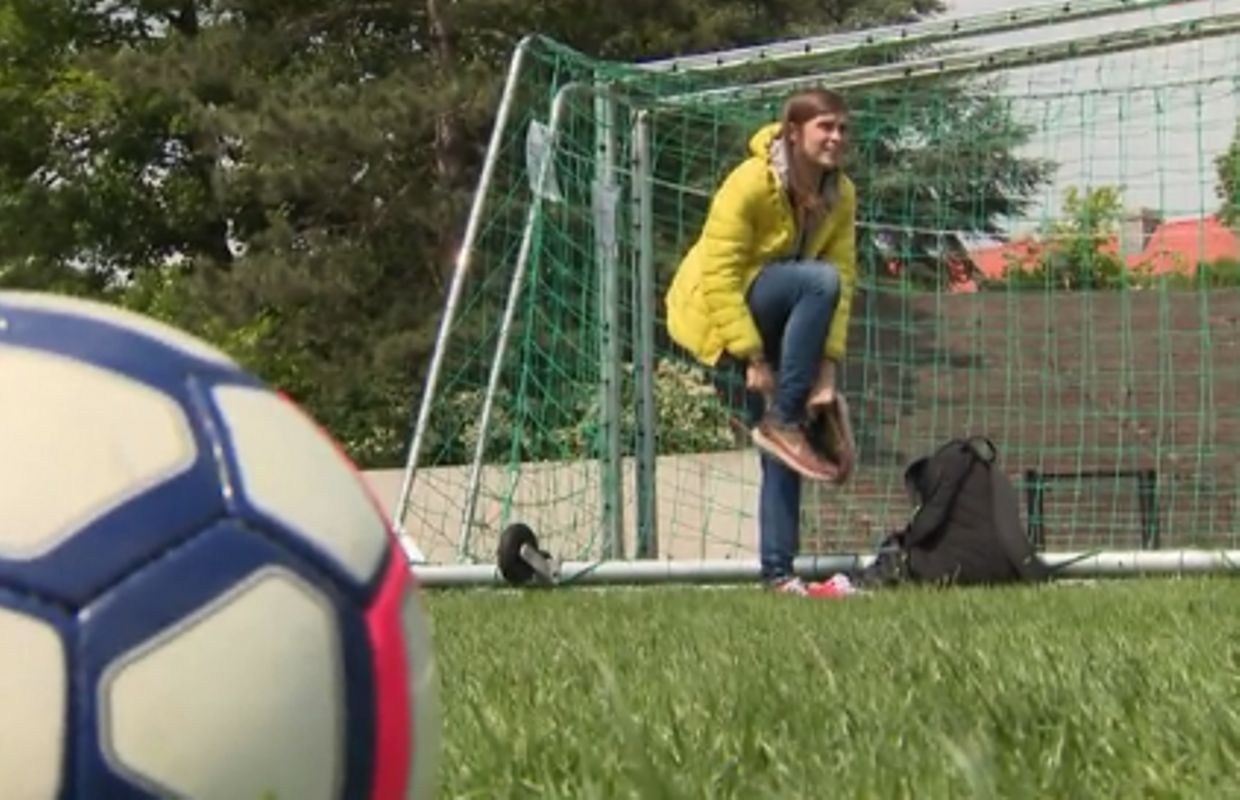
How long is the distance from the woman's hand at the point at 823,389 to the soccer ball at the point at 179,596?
16.6 ft

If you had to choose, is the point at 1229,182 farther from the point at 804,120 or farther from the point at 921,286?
the point at 804,120

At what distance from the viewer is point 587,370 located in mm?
9734

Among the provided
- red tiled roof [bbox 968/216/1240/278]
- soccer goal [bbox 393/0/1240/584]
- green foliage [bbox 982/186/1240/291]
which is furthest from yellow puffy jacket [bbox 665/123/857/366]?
green foliage [bbox 982/186/1240/291]

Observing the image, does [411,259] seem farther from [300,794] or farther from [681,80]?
[300,794]

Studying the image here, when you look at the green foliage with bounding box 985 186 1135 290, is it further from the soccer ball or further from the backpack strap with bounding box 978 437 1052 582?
the soccer ball

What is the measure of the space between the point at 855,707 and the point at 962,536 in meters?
4.31

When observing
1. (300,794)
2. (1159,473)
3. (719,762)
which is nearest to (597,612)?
(719,762)

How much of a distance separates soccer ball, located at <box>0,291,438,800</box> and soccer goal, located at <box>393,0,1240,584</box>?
7.10 metres

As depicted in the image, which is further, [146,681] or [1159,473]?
[1159,473]

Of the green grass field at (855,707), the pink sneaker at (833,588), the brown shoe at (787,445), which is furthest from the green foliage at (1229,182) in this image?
the green grass field at (855,707)

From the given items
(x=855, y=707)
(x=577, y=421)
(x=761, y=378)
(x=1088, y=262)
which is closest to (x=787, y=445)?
(x=761, y=378)

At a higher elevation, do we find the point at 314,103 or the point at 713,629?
the point at 314,103

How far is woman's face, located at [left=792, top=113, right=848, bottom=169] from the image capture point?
6500 mm

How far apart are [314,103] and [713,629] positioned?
17.2 m
